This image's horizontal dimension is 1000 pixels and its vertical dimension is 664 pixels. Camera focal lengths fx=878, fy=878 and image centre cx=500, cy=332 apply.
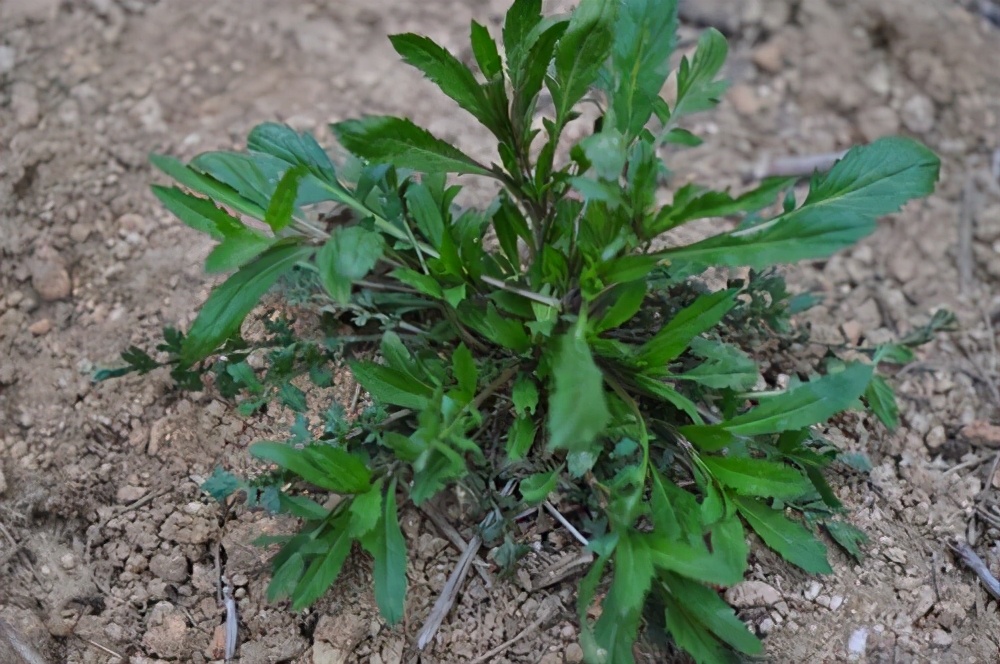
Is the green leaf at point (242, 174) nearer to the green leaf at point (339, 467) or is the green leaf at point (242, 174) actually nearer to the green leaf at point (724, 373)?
the green leaf at point (339, 467)

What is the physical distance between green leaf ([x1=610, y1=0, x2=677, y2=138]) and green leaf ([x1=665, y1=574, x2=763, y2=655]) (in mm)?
796

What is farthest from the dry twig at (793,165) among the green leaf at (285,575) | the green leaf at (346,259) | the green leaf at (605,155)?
the green leaf at (285,575)

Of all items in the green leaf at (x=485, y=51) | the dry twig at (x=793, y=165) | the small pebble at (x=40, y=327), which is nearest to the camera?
the green leaf at (x=485, y=51)

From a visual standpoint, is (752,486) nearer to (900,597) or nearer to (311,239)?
(900,597)

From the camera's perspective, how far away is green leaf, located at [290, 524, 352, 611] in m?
1.41

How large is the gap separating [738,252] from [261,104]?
1.41 metres

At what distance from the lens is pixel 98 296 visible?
1.92 m

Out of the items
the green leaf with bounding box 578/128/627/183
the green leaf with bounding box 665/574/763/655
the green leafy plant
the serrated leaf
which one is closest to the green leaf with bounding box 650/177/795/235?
the green leafy plant

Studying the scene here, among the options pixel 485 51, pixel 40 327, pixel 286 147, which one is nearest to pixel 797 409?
pixel 485 51

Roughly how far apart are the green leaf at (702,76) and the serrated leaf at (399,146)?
19.0 inches

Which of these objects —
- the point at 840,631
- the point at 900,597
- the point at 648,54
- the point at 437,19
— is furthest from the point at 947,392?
the point at 437,19

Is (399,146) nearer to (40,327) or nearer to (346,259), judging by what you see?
(346,259)

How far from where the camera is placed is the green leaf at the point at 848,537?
1.62 meters

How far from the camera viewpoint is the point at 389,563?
1395 millimetres
